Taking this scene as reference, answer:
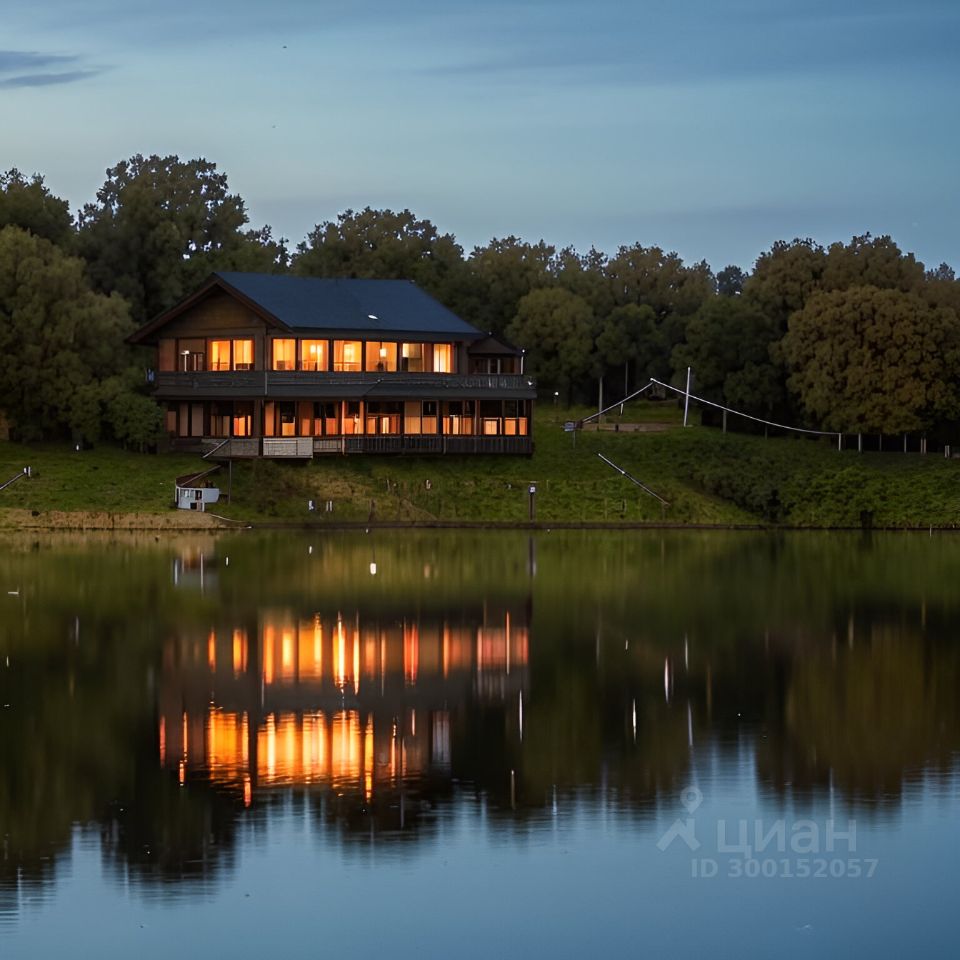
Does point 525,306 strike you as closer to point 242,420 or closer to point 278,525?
point 242,420

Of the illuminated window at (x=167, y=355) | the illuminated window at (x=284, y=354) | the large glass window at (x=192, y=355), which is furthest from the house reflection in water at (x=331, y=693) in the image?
the illuminated window at (x=167, y=355)

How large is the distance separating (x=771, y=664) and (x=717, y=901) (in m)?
14.5

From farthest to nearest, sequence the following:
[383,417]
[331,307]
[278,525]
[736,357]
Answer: [736,357], [331,307], [383,417], [278,525]

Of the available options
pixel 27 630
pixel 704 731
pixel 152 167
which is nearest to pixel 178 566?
pixel 27 630

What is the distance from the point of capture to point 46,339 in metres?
69.1

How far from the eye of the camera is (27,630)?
3497cm

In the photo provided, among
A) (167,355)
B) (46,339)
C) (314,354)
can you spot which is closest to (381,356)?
(314,354)

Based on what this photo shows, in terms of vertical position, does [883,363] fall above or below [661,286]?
below

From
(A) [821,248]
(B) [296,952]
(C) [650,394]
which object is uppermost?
(A) [821,248]

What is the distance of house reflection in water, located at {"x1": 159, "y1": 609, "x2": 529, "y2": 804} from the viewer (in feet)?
77.4

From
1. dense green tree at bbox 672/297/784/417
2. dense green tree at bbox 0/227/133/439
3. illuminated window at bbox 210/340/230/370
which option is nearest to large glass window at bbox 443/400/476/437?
illuminated window at bbox 210/340/230/370

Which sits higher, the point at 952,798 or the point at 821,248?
the point at 821,248

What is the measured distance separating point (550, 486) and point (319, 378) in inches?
421

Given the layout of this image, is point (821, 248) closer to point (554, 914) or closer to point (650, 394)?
point (650, 394)
